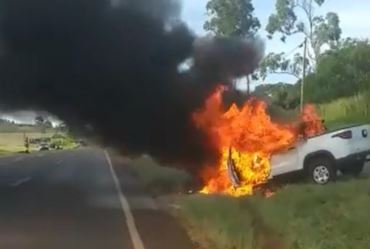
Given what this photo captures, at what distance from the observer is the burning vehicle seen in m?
17.0

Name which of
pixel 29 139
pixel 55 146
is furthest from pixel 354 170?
pixel 29 139

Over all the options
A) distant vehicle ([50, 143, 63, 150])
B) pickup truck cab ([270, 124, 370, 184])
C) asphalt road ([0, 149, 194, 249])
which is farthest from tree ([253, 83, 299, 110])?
distant vehicle ([50, 143, 63, 150])

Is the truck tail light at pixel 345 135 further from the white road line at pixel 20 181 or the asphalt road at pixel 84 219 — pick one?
the white road line at pixel 20 181

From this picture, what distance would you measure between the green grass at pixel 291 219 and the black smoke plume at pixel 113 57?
7789 millimetres

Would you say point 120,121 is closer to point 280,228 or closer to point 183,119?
point 183,119

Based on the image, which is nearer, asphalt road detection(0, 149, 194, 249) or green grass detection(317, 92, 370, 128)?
asphalt road detection(0, 149, 194, 249)

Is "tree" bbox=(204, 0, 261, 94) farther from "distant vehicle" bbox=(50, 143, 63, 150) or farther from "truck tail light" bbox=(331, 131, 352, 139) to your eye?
"distant vehicle" bbox=(50, 143, 63, 150)

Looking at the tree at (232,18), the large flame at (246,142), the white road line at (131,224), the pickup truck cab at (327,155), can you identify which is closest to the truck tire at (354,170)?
the pickup truck cab at (327,155)

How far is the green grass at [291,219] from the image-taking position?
880 cm

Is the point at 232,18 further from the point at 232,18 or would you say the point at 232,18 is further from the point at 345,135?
the point at 345,135

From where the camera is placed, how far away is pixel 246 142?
17.1 metres

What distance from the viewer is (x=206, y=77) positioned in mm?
20594

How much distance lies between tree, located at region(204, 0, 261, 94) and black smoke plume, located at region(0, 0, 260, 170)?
5326 mm

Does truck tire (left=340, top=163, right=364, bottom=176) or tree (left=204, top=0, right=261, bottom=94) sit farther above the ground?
tree (left=204, top=0, right=261, bottom=94)
